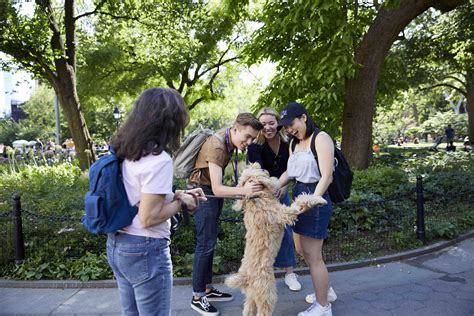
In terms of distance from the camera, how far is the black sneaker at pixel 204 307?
12.8ft

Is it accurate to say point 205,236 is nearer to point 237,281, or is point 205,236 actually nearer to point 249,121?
point 237,281

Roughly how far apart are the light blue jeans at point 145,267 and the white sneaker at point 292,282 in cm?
256

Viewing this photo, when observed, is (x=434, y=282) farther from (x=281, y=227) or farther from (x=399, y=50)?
(x=399, y=50)

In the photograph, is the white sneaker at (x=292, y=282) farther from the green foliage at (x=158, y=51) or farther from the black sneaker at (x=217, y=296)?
the green foliage at (x=158, y=51)

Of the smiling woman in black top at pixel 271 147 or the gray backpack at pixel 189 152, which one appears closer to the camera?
the gray backpack at pixel 189 152

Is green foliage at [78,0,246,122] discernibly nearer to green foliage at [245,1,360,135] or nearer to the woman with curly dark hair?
green foliage at [245,1,360,135]

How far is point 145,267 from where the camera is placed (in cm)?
216

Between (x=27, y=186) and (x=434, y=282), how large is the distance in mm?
9708

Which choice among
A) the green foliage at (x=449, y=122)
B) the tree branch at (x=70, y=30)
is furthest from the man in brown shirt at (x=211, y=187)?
the green foliage at (x=449, y=122)

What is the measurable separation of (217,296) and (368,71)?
7.37 meters

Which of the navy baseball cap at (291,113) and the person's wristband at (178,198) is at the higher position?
the navy baseball cap at (291,113)

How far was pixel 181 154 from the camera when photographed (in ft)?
12.1

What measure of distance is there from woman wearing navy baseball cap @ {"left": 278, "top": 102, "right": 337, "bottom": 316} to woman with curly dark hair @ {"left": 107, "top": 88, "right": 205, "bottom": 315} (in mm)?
1460

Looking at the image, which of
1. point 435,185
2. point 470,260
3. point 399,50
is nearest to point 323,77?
point 435,185
